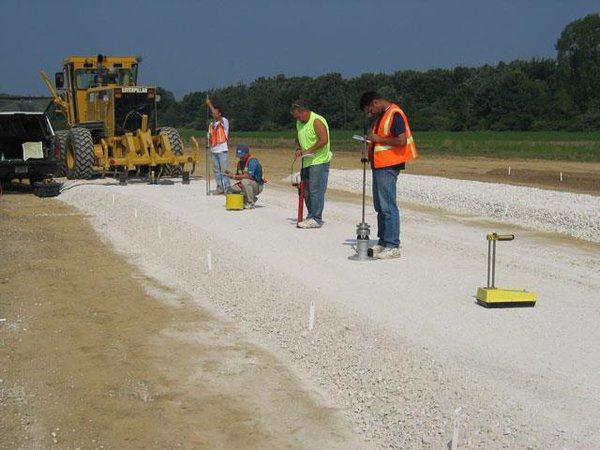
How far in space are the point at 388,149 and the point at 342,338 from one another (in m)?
3.20

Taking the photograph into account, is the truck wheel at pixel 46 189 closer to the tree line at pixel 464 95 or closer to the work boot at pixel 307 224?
the work boot at pixel 307 224

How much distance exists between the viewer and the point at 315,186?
39.2 feet

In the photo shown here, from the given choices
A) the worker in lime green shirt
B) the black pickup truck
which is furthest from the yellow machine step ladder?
the black pickup truck

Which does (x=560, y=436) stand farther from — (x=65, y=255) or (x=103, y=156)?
(x=103, y=156)

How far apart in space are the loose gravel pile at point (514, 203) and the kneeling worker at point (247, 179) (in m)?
3.61

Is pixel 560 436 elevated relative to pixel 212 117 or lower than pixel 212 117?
lower

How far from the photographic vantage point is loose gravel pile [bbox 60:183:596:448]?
5.09 m

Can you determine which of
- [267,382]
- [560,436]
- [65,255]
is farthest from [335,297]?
[65,255]

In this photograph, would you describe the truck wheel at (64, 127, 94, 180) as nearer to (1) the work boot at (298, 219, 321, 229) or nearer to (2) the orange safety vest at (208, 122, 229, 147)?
(2) the orange safety vest at (208, 122, 229, 147)

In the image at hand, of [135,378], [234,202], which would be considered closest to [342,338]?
[135,378]

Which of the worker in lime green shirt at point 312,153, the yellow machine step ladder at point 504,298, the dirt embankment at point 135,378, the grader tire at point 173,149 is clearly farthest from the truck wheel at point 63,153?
the yellow machine step ladder at point 504,298

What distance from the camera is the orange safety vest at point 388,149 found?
30.9 ft

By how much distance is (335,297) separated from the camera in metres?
7.88

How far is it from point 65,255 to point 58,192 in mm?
8305
